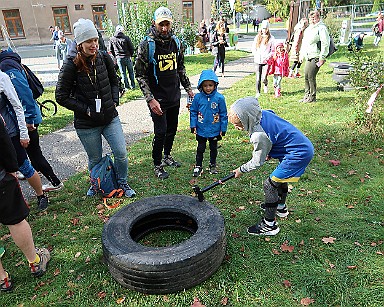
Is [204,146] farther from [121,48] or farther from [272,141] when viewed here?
[121,48]

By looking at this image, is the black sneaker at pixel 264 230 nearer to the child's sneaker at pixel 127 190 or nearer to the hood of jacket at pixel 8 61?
the child's sneaker at pixel 127 190

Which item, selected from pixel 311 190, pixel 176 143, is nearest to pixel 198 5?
pixel 176 143

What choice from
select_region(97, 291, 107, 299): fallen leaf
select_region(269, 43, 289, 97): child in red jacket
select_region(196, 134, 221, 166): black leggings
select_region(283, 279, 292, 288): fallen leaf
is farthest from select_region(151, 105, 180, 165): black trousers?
select_region(269, 43, 289, 97): child in red jacket

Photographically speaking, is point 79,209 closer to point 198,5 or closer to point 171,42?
point 171,42

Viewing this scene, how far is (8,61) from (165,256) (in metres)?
2.92

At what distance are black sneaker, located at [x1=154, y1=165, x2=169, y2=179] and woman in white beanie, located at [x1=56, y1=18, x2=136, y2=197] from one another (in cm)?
82

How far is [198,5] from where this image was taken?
31.6 m

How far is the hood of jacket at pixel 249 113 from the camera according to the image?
3150 millimetres

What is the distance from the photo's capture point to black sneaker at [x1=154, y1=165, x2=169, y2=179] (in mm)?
5004

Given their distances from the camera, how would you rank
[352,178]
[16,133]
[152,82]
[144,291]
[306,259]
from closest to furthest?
[144,291]
[306,259]
[16,133]
[152,82]
[352,178]

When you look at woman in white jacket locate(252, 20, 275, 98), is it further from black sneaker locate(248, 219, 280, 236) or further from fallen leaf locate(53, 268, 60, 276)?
fallen leaf locate(53, 268, 60, 276)

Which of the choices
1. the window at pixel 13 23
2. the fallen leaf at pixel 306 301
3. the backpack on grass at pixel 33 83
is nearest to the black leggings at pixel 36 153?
the backpack on grass at pixel 33 83

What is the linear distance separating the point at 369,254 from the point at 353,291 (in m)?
0.59

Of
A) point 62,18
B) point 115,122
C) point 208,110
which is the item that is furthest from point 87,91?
point 62,18
